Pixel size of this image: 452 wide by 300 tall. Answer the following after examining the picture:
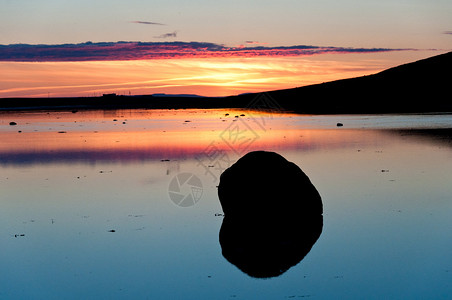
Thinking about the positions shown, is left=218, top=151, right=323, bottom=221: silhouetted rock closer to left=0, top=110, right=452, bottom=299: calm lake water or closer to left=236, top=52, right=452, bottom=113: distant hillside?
left=0, top=110, right=452, bottom=299: calm lake water

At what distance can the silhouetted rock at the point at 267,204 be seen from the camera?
A: 1130cm

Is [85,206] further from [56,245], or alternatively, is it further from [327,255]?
[327,255]

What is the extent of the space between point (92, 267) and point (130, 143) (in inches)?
966

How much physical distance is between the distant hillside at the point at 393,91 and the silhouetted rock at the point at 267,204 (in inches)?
3222

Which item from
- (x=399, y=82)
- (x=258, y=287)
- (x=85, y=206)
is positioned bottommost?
(x=258, y=287)

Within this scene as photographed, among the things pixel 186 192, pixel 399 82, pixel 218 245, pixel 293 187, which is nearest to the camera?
pixel 218 245

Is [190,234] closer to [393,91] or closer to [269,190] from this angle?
[269,190]

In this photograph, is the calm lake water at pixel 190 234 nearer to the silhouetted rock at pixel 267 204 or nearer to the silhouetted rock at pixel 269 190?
the silhouetted rock at pixel 267 204

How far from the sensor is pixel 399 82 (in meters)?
115

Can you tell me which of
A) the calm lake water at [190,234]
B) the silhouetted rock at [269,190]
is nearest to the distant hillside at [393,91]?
the calm lake water at [190,234]

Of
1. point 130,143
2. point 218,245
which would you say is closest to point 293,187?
point 218,245

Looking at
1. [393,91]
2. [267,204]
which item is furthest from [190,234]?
[393,91]

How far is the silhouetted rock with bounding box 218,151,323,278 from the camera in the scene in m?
11.3

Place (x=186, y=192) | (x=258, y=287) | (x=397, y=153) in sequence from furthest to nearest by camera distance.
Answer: (x=397, y=153) → (x=186, y=192) → (x=258, y=287)
